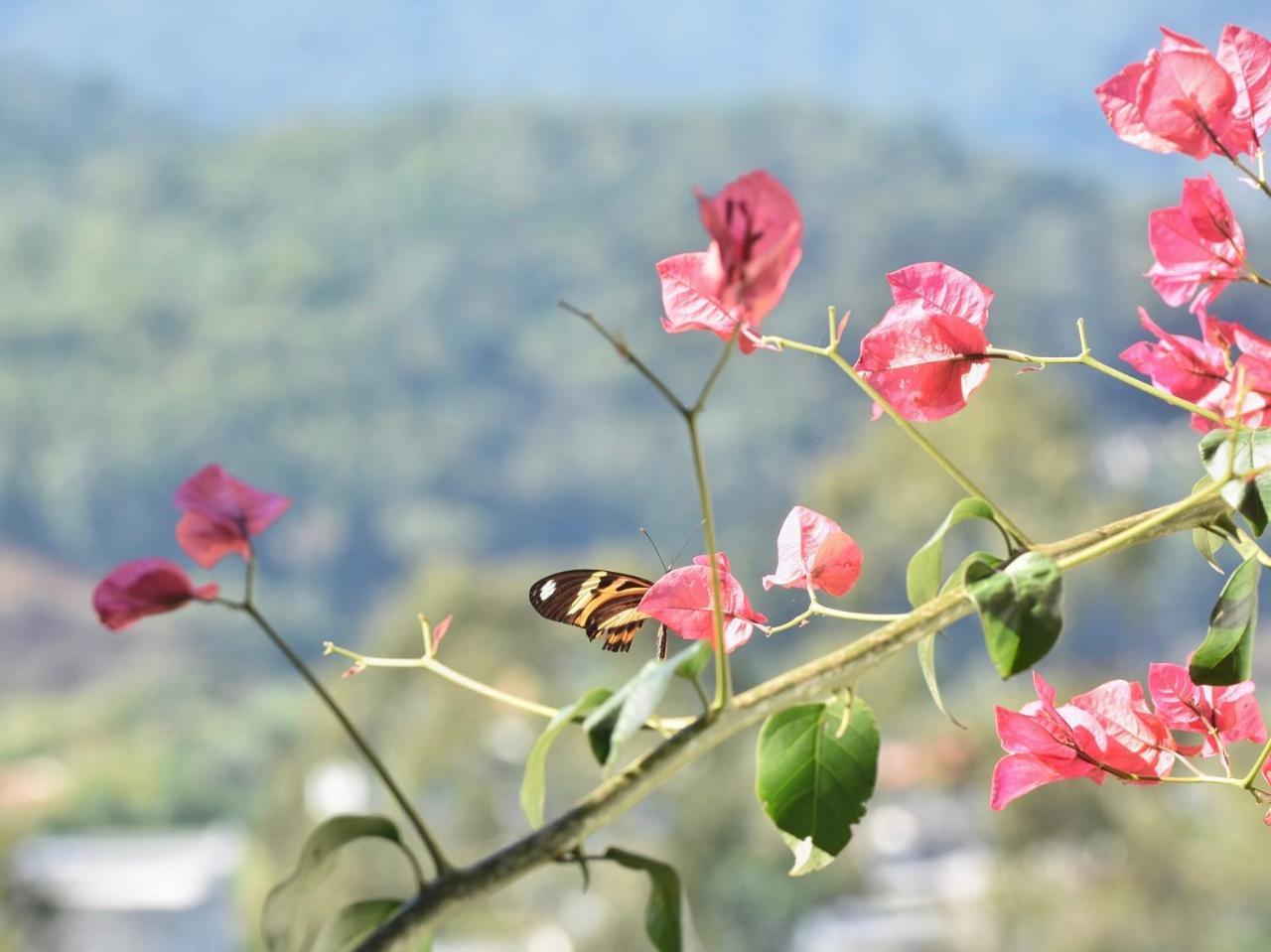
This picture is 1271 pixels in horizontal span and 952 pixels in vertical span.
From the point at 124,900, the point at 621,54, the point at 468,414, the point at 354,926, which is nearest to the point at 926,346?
the point at 354,926

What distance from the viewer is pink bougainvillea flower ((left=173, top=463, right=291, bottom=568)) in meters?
0.20

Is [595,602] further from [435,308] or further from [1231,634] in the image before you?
[435,308]

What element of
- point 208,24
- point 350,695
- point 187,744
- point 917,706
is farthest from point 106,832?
point 208,24

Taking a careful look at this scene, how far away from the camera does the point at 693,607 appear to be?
0.24m

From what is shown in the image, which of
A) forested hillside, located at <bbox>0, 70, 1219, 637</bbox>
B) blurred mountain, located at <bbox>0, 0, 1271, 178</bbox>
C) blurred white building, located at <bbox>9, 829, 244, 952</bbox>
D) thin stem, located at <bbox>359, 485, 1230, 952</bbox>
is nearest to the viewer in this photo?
thin stem, located at <bbox>359, 485, 1230, 952</bbox>

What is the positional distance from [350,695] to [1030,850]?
4.79 m

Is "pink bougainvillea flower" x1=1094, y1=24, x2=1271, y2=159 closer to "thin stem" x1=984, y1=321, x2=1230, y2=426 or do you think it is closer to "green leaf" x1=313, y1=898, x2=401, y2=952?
"thin stem" x1=984, y1=321, x2=1230, y2=426

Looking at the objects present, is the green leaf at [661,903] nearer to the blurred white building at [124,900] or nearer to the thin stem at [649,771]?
the thin stem at [649,771]

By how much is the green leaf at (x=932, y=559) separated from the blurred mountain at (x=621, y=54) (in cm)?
2648

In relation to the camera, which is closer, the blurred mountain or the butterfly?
the butterfly

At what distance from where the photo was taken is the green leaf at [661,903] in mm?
180

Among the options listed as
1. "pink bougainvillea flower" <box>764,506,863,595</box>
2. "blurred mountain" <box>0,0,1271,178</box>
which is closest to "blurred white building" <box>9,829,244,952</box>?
"pink bougainvillea flower" <box>764,506,863,595</box>

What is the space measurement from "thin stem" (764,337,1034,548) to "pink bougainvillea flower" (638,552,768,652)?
0.04 metres

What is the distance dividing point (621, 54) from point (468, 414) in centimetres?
1244
